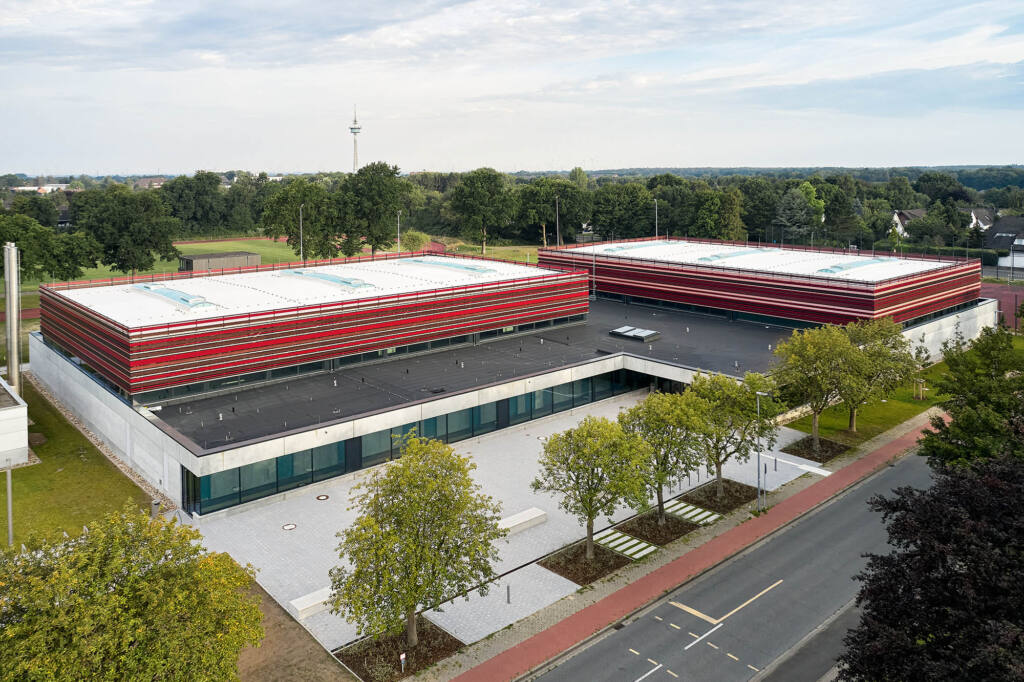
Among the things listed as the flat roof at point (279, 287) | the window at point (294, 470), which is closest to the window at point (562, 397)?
the flat roof at point (279, 287)

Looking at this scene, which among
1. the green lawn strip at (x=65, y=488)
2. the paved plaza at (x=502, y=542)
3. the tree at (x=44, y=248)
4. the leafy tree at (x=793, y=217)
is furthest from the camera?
the leafy tree at (x=793, y=217)

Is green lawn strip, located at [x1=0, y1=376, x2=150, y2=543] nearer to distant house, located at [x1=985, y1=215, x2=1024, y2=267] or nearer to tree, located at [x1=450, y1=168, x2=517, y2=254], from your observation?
tree, located at [x1=450, y1=168, x2=517, y2=254]

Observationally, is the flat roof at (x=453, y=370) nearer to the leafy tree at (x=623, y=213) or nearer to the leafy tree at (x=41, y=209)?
the leafy tree at (x=623, y=213)

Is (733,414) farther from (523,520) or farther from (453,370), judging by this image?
(453,370)

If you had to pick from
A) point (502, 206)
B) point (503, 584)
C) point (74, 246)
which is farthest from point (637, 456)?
point (502, 206)

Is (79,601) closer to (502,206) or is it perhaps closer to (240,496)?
(240,496)

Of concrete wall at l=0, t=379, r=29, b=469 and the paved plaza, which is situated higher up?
concrete wall at l=0, t=379, r=29, b=469

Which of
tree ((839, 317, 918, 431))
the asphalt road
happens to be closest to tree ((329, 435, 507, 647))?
the asphalt road
